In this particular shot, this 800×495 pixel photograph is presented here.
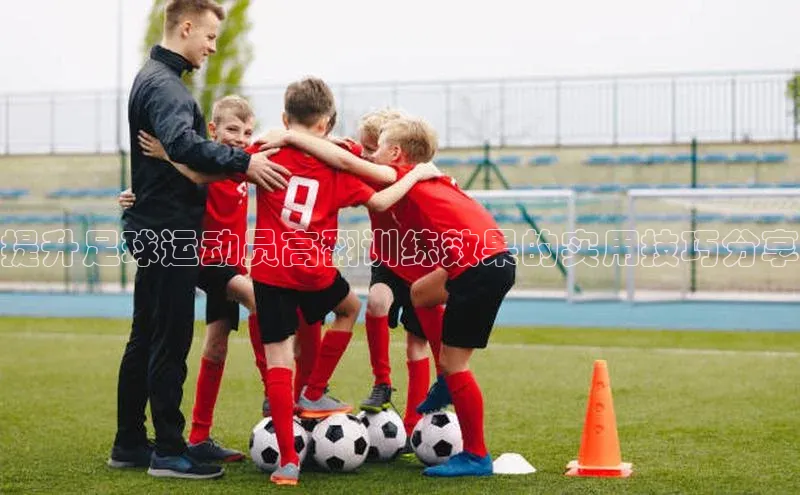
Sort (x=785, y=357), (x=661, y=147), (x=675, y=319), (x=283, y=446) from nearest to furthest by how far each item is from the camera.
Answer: (x=283, y=446)
(x=785, y=357)
(x=675, y=319)
(x=661, y=147)

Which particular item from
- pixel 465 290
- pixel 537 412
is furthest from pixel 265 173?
pixel 537 412

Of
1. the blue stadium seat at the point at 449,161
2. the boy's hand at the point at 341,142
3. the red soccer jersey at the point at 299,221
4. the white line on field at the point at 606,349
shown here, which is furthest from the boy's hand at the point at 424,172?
the blue stadium seat at the point at 449,161

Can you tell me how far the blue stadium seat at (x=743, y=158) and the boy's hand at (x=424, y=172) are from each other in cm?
1964

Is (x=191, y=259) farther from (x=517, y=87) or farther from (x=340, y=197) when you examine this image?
(x=517, y=87)

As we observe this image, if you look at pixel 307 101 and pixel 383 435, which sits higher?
pixel 307 101

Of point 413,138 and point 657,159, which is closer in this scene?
point 413,138

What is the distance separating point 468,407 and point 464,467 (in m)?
0.27

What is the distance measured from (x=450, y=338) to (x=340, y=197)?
787 mm

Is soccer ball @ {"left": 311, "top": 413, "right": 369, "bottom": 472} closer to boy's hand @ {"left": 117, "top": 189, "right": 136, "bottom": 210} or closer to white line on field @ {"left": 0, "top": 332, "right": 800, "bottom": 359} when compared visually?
boy's hand @ {"left": 117, "top": 189, "right": 136, "bottom": 210}

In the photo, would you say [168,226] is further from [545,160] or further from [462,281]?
[545,160]

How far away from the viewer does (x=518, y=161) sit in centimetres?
2545

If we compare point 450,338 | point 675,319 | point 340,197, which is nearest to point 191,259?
point 340,197

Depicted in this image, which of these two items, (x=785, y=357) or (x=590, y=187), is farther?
(x=590, y=187)

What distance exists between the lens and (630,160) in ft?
80.5
